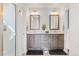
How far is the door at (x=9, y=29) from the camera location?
1390 millimetres

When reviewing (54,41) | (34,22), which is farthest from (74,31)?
(34,22)

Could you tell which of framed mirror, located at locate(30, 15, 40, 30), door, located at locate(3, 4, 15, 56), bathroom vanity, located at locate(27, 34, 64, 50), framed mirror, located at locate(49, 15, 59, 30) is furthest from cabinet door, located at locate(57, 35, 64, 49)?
door, located at locate(3, 4, 15, 56)

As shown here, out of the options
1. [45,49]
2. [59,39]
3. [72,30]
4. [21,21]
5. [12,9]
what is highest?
[12,9]

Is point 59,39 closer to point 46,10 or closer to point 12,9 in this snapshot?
point 46,10

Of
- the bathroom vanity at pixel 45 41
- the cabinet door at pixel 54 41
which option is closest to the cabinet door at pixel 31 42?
the bathroom vanity at pixel 45 41

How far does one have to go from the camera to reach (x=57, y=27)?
5.38 feet

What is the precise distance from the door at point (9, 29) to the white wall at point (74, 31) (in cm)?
69

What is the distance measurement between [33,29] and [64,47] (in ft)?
1.56

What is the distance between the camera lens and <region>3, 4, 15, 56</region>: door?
139 cm

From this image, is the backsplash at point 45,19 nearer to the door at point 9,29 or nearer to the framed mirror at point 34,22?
the framed mirror at point 34,22

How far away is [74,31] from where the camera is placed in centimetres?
141

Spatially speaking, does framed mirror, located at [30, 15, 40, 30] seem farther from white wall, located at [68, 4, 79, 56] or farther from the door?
white wall, located at [68, 4, 79, 56]

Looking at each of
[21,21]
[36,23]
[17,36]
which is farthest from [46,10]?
[17,36]

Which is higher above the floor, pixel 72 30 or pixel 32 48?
pixel 72 30
